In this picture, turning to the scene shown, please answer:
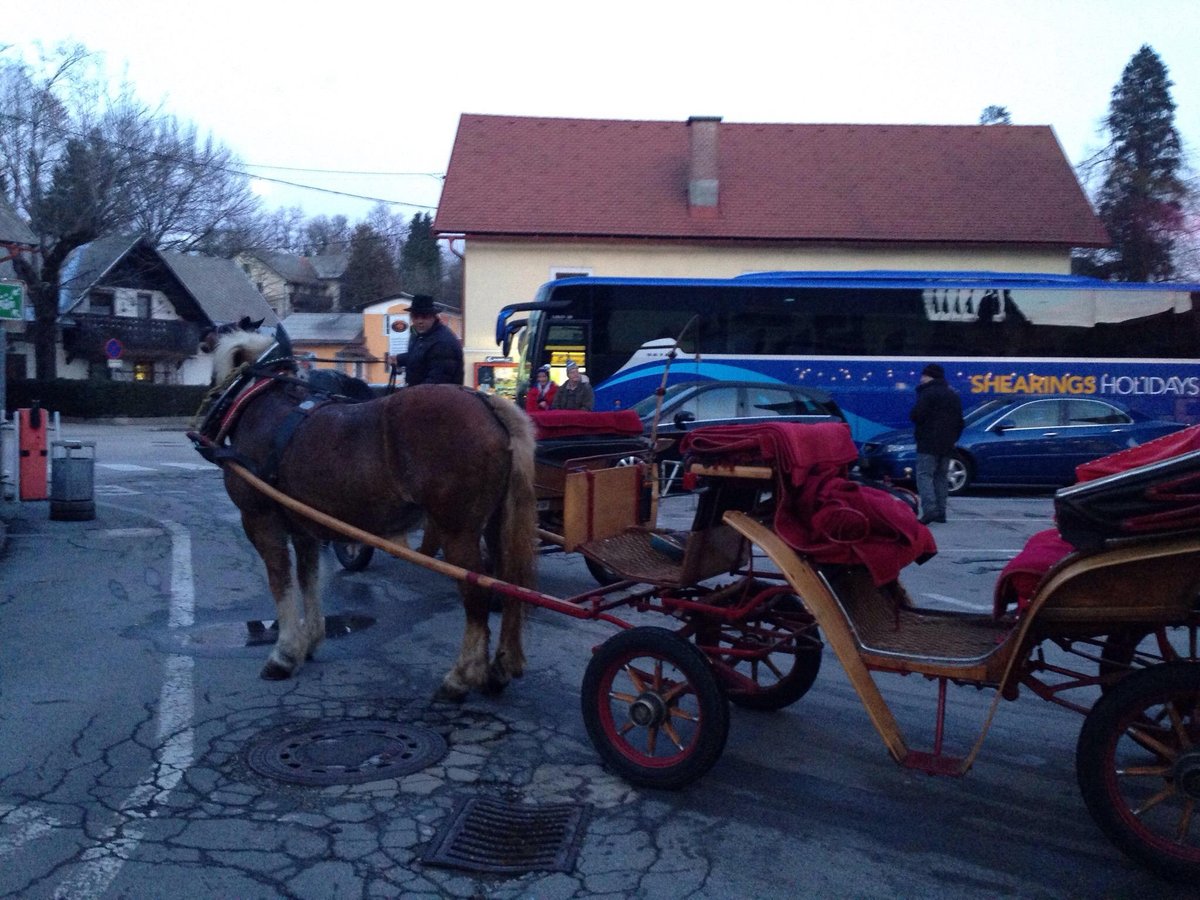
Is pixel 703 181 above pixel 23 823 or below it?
above

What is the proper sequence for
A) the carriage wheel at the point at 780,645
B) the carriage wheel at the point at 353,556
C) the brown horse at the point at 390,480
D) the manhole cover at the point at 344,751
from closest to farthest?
the manhole cover at the point at 344,751 < the carriage wheel at the point at 780,645 < the brown horse at the point at 390,480 < the carriage wheel at the point at 353,556

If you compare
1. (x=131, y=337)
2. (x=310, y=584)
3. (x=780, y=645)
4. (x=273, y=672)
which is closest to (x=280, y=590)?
(x=310, y=584)

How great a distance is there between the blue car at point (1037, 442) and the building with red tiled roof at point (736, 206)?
1403cm

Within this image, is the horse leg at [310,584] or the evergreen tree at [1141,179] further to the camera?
the evergreen tree at [1141,179]

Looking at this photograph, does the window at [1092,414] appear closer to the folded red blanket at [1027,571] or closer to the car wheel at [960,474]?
the car wheel at [960,474]

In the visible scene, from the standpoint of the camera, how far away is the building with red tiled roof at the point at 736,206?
29.1 m

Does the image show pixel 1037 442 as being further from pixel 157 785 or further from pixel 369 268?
pixel 369 268

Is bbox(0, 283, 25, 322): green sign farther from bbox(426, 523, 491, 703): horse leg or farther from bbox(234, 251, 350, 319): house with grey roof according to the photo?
bbox(234, 251, 350, 319): house with grey roof

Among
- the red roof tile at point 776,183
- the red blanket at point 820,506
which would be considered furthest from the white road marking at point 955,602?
the red roof tile at point 776,183

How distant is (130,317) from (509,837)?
159ft

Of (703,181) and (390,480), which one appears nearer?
(390,480)

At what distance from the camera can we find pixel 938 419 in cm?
1209

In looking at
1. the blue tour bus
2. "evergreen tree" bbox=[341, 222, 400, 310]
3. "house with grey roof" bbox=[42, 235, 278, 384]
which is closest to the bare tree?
"house with grey roof" bbox=[42, 235, 278, 384]

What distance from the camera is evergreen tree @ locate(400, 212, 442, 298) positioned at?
74.5 meters
